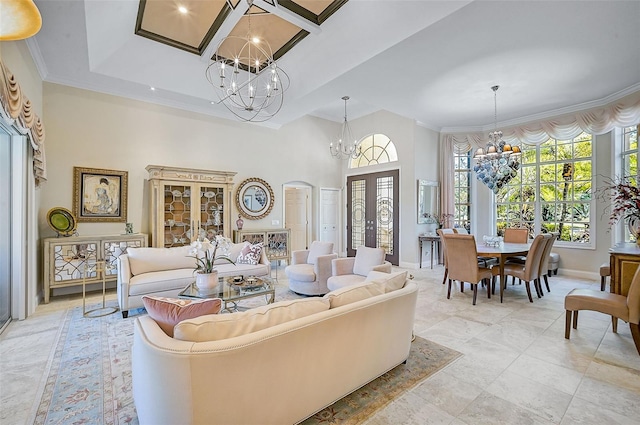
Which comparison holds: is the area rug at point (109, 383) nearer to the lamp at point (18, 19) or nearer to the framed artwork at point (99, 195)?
the lamp at point (18, 19)

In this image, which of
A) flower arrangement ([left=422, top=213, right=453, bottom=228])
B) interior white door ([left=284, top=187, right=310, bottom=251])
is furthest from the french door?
interior white door ([left=284, top=187, right=310, bottom=251])

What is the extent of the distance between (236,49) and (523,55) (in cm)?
394

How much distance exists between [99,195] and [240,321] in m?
4.65

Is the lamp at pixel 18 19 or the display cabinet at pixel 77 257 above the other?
the lamp at pixel 18 19

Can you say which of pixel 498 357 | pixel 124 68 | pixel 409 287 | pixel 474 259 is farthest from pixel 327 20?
pixel 498 357

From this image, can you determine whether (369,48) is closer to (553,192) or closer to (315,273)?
(315,273)

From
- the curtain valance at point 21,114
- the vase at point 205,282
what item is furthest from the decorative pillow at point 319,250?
the curtain valance at point 21,114

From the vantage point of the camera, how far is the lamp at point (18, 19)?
93 centimetres

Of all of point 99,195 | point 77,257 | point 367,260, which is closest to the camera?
point 367,260

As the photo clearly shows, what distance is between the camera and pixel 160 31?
12.5 ft

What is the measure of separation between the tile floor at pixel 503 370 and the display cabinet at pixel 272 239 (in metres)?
2.88

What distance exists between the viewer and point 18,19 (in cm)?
98

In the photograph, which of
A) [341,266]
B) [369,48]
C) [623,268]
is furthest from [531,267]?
[369,48]

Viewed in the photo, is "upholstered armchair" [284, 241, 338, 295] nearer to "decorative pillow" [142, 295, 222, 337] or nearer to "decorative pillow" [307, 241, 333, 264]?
"decorative pillow" [307, 241, 333, 264]
